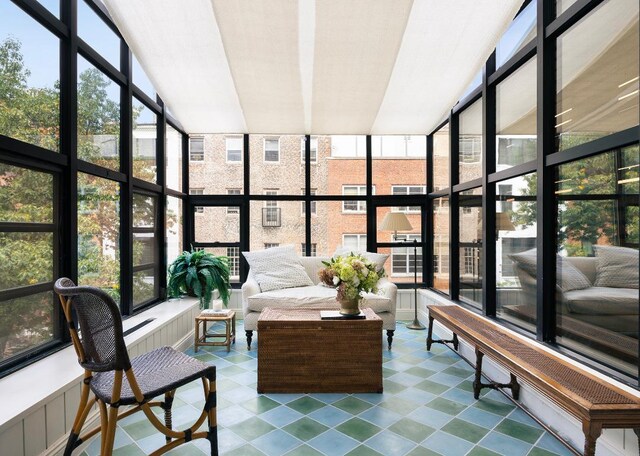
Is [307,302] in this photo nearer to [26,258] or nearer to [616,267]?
[26,258]

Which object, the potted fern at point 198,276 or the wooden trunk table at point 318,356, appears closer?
the wooden trunk table at point 318,356

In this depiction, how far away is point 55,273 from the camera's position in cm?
259

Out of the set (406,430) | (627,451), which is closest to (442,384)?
(406,430)

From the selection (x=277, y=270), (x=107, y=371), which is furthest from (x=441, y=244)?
(x=107, y=371)

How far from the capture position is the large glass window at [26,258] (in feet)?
7.09

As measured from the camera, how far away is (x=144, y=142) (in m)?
4.16

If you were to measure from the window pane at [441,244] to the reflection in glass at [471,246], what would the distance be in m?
0.40

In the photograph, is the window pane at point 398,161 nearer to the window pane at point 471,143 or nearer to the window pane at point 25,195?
the window pane at point 471,143

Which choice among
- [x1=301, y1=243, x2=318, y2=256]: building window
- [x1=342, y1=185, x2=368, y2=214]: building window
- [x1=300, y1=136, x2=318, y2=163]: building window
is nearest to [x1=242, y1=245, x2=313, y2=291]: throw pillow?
[x1=301, y1=243, x2=318, y2=256]: building window

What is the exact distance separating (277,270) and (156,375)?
112 inches

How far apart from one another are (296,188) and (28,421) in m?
4.24

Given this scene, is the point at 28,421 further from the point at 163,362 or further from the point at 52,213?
the point at 52,213

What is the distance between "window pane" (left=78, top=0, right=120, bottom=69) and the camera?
295cm

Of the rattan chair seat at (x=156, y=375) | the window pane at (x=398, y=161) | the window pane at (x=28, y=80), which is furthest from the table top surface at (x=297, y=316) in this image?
the window pane at (x=398, y=161)
